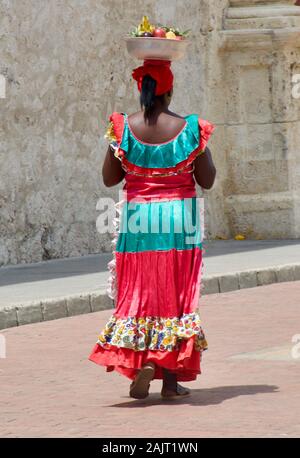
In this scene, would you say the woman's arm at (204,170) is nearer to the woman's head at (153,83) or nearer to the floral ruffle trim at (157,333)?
the woman's head at (153,83)

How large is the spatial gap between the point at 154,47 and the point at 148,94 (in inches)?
9.8

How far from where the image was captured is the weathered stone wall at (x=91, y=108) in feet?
50.4

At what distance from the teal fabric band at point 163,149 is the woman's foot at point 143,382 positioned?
41.0 inches

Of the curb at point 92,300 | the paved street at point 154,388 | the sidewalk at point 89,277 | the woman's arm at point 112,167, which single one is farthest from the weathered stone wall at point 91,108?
the woman's arm at point 112,167

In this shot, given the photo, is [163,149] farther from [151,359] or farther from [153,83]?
[151,359]

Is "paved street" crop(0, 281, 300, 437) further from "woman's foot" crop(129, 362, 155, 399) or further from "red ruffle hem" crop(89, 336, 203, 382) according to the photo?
"red ruffle hem" crop(89, 336, 203, 382)

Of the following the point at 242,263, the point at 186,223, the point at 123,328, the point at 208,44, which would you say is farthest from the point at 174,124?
the point at 208,44

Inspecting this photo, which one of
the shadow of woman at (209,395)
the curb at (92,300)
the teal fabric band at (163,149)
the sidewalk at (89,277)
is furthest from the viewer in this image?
the sidewalk at (89,277)

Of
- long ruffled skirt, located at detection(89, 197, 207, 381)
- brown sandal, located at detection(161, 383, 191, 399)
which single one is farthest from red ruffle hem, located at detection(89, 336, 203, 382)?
brown sandal, located at detection(161, 383, 191, 399)

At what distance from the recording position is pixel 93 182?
1638 cm

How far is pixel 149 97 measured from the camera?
318 inches

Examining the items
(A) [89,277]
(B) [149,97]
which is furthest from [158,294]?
(A) [89,277]

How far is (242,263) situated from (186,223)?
669cm
